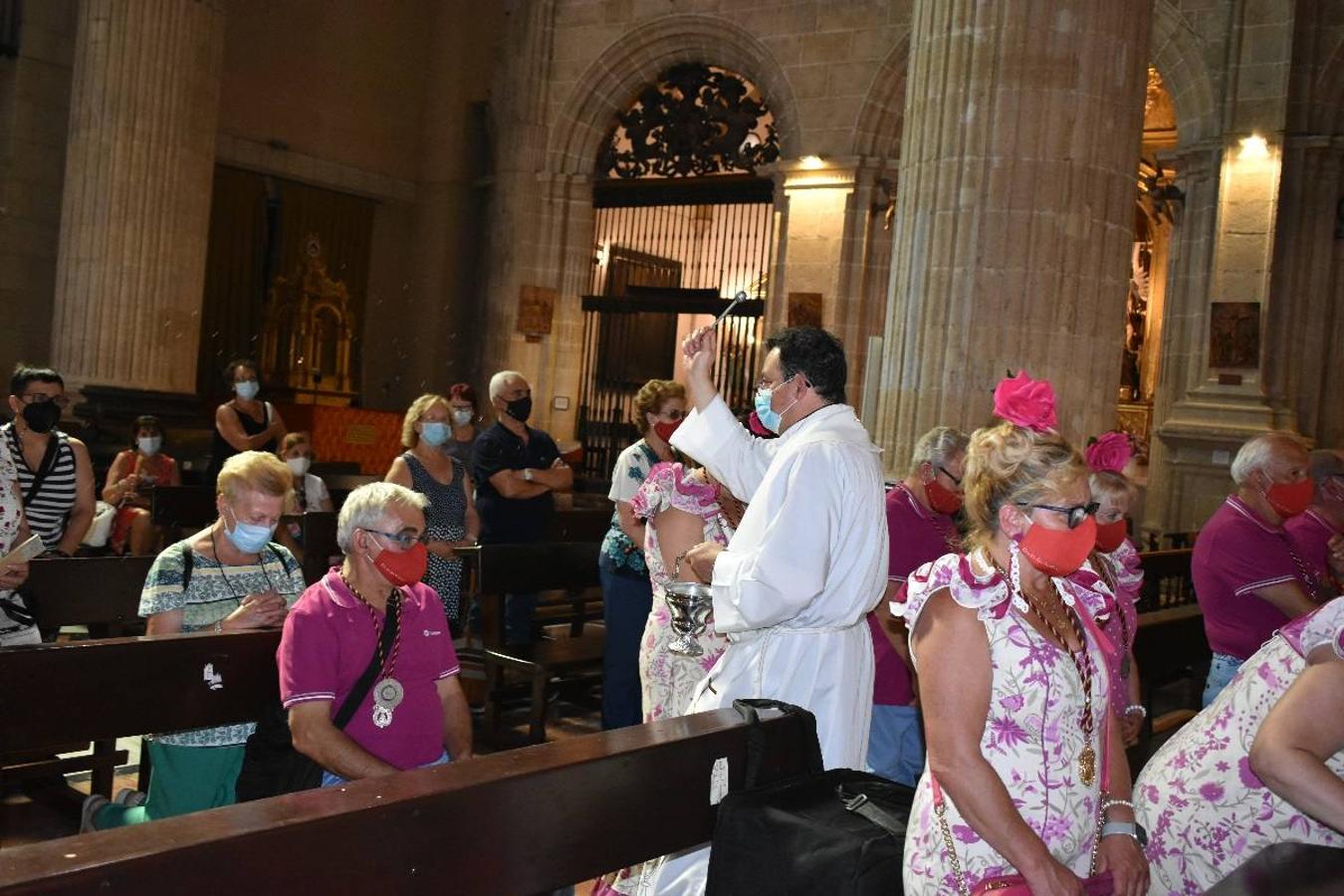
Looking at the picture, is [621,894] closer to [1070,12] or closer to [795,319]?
[1070,12]

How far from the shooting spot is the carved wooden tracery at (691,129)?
52.9 ft

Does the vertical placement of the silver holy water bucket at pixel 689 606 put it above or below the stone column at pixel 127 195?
below

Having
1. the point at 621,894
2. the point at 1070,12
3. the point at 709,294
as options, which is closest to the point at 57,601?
the point at 621,894

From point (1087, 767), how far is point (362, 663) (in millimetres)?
1876

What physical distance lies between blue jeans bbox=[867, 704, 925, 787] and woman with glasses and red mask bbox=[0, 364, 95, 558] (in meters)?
3.73

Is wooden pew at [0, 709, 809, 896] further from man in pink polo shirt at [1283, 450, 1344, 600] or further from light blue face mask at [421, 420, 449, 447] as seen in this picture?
light blue face mask at [421, 420, 449, 447]

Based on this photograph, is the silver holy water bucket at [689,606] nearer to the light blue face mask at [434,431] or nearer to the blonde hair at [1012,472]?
the blonde hair at [1012,472]

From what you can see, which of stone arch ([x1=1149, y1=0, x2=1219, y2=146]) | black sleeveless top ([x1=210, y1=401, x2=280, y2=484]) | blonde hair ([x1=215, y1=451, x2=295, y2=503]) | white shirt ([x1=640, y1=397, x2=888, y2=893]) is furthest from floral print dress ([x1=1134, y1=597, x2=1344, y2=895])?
stone arch ([x1=1149, y1=0, x2=1219, y2=146])

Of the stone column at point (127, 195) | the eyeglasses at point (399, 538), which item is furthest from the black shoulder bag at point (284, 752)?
the stone column at point (127, 195)

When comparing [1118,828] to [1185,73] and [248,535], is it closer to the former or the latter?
[248,535]

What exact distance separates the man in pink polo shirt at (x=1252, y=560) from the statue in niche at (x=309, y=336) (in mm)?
14499

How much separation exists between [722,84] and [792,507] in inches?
552

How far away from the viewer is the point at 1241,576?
454 centimetres

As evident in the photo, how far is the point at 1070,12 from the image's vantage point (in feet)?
21.1
